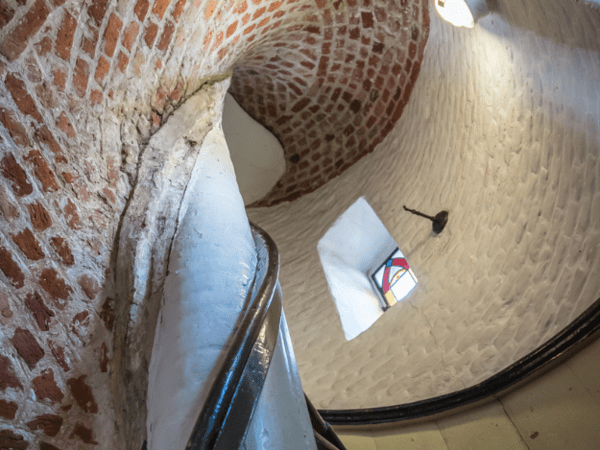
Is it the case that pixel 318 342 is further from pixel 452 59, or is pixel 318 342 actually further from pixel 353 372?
pixel 452 59

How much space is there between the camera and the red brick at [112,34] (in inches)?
68.6

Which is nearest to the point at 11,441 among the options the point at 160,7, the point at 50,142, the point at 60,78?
the point at 50,142

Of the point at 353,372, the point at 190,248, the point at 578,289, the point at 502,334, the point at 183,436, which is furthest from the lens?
the point at 353,372

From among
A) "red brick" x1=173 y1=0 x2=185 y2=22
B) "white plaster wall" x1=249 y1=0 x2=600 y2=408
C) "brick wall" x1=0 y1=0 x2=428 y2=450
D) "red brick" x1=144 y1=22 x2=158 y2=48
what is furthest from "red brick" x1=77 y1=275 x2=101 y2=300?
"white plaster wall" x1=249 y1=0 x2=600 y2=408

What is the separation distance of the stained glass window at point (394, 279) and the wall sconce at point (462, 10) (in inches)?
74.9

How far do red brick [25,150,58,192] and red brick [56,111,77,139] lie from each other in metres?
0.14

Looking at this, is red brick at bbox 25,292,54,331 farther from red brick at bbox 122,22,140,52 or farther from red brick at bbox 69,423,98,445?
red brick at bbox 122,22,140,52

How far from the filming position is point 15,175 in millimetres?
1379

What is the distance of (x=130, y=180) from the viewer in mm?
1757

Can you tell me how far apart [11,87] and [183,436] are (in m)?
1.12

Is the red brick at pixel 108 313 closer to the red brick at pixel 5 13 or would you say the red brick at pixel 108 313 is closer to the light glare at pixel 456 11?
the red brick at pixel 5 13

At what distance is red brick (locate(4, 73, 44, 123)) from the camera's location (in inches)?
54.6

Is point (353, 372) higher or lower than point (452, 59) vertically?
lower

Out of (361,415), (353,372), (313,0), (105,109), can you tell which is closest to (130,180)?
(105,109)
